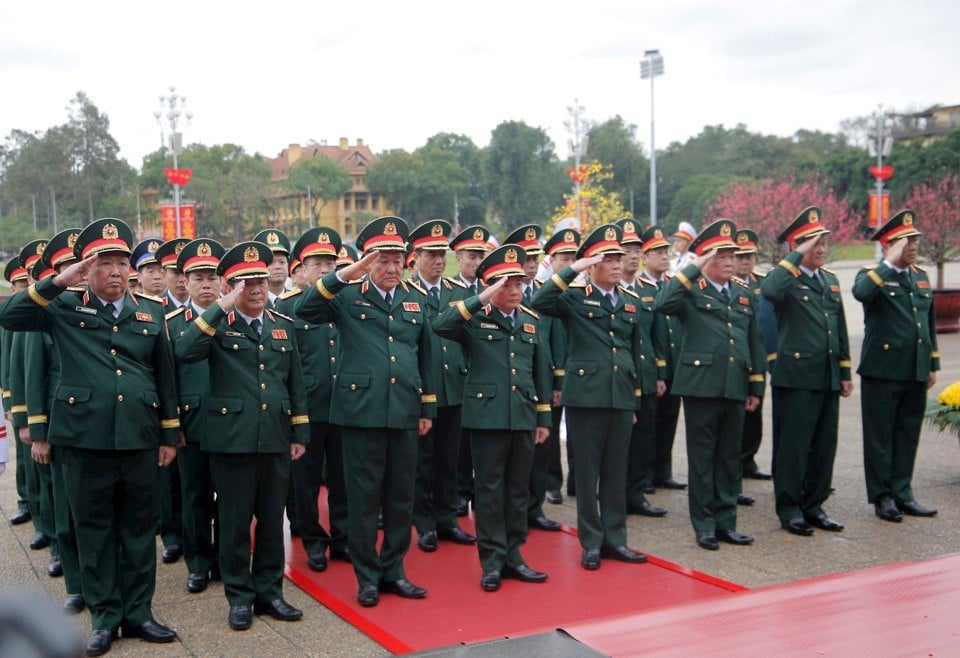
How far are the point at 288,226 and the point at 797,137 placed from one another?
176 feet

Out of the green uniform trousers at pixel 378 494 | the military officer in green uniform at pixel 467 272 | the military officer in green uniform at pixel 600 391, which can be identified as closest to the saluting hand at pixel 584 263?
the military officer in green uniform at pixel 600 391

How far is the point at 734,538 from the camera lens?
6.46m

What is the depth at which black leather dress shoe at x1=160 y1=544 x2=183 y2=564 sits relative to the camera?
20.6 feet

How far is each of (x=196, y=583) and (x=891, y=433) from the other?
16.3 ft

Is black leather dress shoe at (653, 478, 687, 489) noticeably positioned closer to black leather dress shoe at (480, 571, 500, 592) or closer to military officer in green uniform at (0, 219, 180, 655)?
black leather dress shoe at (480, 571, 500, 592)

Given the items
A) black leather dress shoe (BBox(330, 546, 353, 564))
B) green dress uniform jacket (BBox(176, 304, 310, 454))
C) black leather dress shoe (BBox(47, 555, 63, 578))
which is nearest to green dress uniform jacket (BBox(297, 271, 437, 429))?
green dress uniform jacket (BBox(176, 304, 310, 454))

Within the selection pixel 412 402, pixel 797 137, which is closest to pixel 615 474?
pixel 412 402

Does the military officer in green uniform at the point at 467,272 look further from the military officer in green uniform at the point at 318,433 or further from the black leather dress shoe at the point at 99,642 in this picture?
the black leather dress shoe at the point at 99,642

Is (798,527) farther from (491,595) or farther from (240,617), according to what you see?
(240,617)

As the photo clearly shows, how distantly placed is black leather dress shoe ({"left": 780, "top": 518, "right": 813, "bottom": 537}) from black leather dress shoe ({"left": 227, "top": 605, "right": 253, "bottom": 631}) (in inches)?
146

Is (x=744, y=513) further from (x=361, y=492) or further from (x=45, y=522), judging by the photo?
(x=45, y=522)

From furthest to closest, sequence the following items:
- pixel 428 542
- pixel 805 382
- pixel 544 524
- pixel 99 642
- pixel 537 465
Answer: pixel 537 465 < pixel 544 524 < pixel 805 382 < pixel 428 542 < pixel 99 642

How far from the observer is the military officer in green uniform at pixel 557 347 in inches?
279

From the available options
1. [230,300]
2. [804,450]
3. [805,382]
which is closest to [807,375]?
[805,382]
